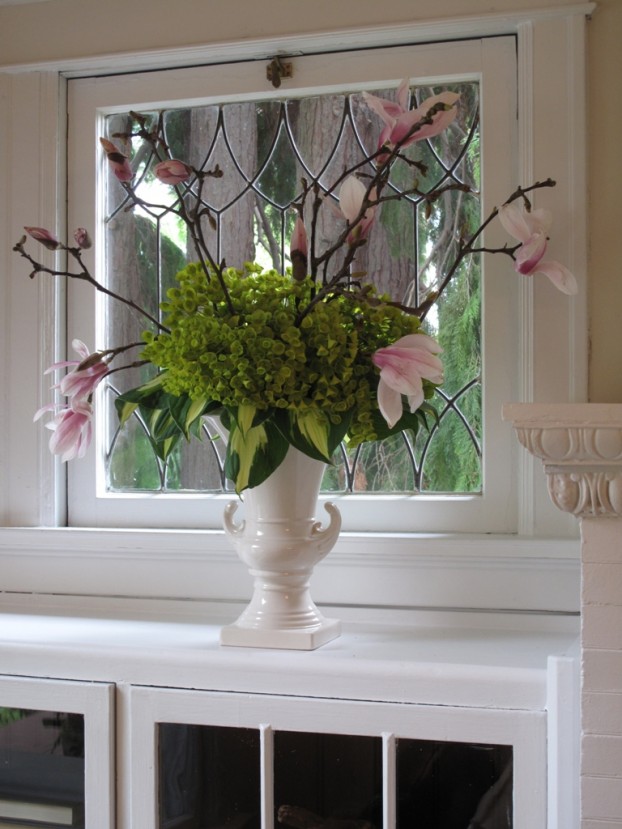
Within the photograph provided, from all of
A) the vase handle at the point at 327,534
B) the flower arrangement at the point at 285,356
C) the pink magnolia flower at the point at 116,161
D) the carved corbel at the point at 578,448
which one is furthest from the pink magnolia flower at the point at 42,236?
the carved corbel at the point at 578,448

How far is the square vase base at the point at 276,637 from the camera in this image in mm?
1371

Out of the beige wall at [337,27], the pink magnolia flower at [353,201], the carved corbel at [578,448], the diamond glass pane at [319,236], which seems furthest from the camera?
the diamond glass pane at [319,236]

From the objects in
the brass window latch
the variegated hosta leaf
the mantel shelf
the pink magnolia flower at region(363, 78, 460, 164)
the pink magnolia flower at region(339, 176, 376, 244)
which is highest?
the brass window latch

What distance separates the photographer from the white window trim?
5.18 feet

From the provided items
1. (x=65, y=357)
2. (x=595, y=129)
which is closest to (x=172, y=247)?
(x=65, y=357)

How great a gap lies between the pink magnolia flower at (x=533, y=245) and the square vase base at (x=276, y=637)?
613 mm

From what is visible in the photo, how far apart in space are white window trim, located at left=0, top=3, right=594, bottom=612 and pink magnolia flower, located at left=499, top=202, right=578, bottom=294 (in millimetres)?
119

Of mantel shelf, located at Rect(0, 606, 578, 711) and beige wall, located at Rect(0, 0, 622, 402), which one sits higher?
beige wall, located at Rect(0, 0, 622, 402)

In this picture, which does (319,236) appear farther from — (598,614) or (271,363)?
(598,614)

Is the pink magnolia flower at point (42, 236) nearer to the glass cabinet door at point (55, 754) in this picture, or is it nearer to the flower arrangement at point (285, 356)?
the flower arrangement at point (285, 356)

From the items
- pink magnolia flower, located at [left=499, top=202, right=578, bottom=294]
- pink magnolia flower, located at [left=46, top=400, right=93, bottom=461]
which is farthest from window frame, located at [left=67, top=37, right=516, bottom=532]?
pink magnolia flower, located at [left=46, top=400, right=93, bottom=461]

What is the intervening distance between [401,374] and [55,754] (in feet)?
2.47

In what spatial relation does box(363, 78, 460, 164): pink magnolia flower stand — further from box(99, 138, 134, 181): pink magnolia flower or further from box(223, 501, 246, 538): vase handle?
box(223, 501, 246, 538): vase handle

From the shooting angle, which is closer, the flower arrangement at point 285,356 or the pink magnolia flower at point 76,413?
the flower arrangement at point 285,356
